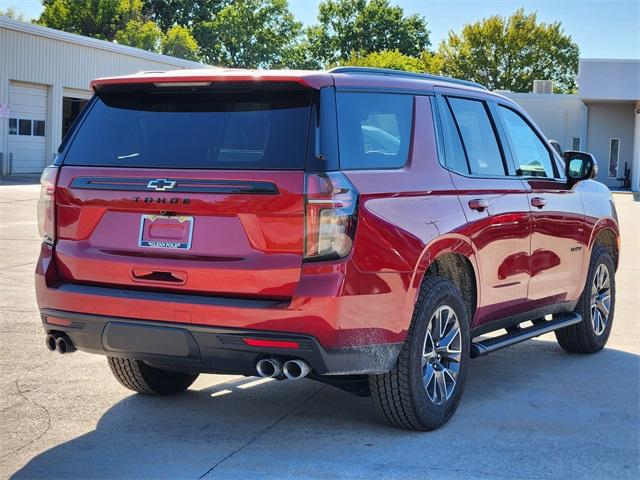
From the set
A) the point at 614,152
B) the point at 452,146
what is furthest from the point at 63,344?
the point at 614,152

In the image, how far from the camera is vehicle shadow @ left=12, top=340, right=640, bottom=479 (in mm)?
4688

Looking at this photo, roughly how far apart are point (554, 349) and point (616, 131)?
40528 mm

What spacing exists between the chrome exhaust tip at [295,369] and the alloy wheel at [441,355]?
799 millimetres

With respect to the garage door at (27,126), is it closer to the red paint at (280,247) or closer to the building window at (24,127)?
the building window at (24,127)

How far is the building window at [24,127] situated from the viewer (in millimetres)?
33969

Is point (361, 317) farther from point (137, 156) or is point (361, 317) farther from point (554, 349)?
point (554, 349)

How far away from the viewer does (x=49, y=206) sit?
17.1 ft

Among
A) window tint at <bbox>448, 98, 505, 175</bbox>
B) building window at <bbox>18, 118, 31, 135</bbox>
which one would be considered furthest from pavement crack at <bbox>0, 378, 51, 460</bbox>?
building window at <bbox>18, 118, 31, 135</bbox>

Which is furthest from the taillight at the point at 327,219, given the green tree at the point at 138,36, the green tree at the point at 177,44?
the green tree at the point at 177,44

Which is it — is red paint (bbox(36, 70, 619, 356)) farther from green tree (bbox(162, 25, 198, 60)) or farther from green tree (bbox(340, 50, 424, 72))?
green tree (bbox(162, 25, 198, 60))

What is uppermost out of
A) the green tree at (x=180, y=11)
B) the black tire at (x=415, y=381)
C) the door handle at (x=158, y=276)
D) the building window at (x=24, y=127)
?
the green tree at (x=180, y=11)

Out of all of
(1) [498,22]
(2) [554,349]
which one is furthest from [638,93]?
(2) [554,349]

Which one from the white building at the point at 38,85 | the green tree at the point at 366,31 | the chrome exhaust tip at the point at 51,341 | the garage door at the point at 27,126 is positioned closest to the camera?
the chrome exhaust tip at the point at 51,341

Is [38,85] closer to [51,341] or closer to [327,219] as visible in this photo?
[51,341]
